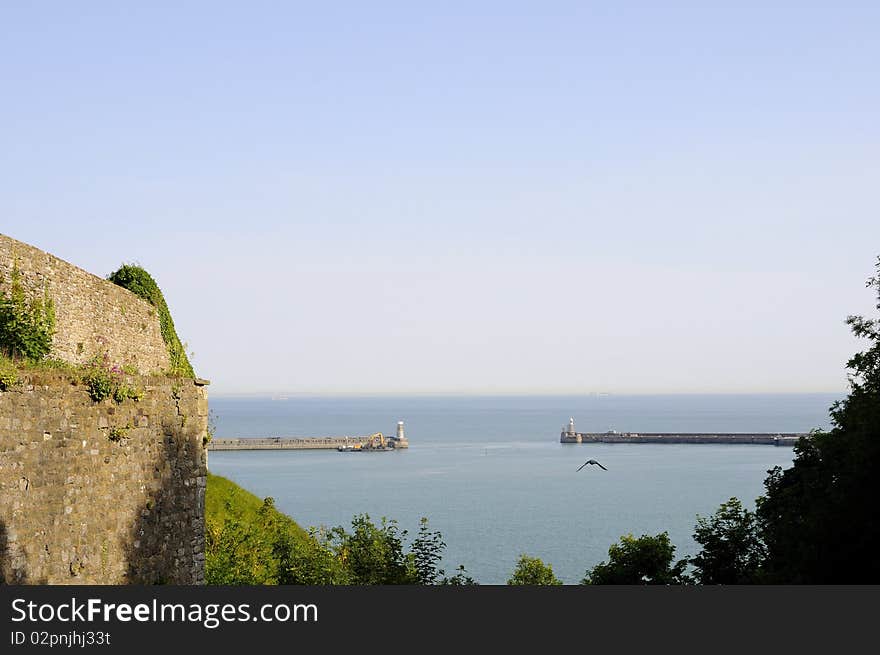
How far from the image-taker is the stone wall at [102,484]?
40.6ft

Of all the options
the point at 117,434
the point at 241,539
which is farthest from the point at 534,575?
the point at 117,434

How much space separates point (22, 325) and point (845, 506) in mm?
18066

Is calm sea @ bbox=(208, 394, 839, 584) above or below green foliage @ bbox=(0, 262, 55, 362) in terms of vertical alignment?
below

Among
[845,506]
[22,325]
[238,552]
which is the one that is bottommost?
[238,552]

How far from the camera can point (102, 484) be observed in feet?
48.1

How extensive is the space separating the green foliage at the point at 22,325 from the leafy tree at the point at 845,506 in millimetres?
17333

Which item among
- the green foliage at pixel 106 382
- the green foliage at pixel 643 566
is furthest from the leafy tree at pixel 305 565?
the green foliage at pixel 106 382

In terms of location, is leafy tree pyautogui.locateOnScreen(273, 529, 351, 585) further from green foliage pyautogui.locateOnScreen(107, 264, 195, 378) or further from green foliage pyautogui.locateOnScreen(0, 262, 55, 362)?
green foliage pyautogui.locateOnScreen(0, 262, 55, 362)

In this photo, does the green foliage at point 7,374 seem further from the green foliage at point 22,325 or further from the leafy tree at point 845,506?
the leafy tree at point 845,506

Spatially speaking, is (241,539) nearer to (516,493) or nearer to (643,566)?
(643,566)

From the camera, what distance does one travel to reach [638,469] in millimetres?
160500

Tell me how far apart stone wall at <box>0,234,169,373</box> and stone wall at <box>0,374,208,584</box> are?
72cm

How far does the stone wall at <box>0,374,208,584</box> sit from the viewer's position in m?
12.4

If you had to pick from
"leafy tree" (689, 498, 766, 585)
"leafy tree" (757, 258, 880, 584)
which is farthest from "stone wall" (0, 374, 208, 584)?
"leafy tree" (689, 498, 766, 585)
